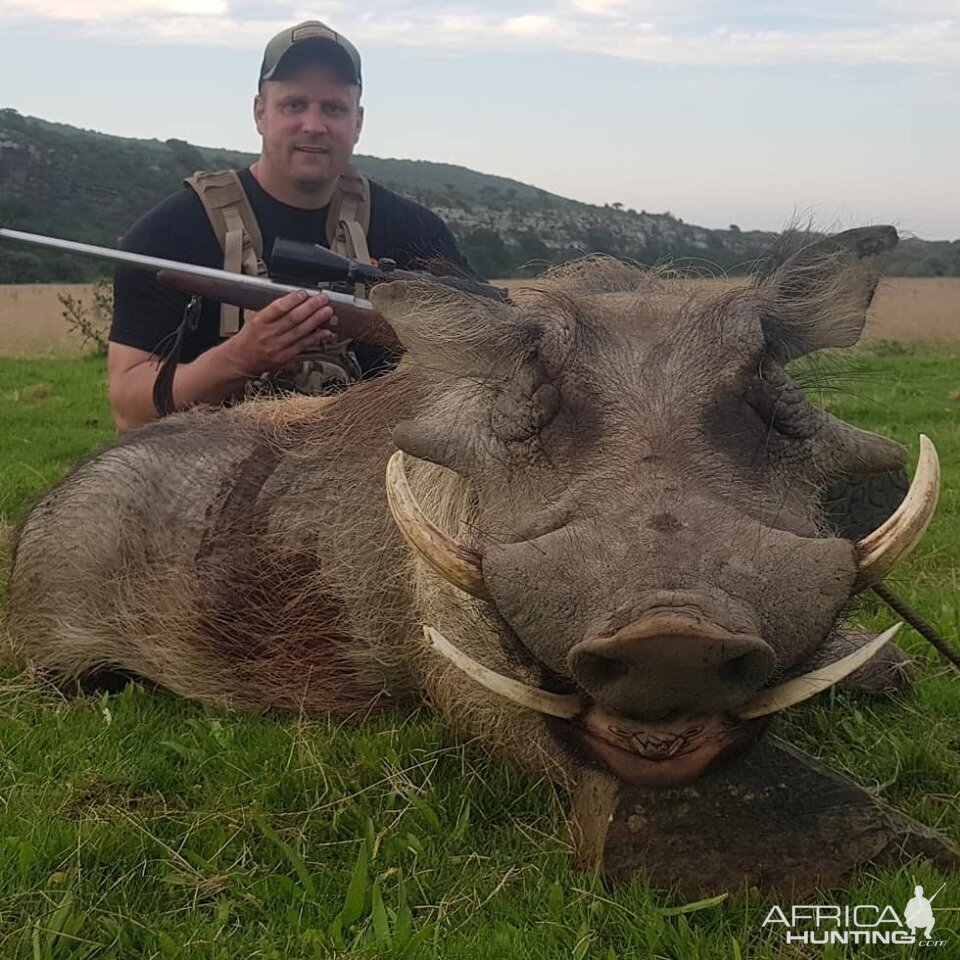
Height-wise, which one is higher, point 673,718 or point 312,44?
point 312,44

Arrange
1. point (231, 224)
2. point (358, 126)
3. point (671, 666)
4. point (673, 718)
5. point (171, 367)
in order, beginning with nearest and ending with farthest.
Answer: point (671, 666), point (673, 718), point (171, 367), point (231, 224), point (358, 126)

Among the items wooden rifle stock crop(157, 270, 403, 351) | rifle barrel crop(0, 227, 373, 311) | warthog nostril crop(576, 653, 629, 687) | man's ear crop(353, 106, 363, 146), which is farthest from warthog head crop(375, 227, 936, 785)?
man's ear crop(353, 106, 363, 146)

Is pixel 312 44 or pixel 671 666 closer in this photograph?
pixel 671 666

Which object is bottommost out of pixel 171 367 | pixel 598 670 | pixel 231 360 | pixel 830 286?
pixel 171 367

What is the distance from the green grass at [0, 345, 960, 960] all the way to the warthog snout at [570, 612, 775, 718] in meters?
0.50

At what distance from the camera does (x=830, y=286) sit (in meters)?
2.85

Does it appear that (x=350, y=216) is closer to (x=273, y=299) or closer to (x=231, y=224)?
(x=231, y=224)

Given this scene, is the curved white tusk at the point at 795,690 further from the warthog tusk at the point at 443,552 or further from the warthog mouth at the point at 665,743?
the warthog tusk at the point at 443,552

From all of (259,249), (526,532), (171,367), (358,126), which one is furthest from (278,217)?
(526,532)

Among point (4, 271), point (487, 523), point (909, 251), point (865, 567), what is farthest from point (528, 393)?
point (4, 271)

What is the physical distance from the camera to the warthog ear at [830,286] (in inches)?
112

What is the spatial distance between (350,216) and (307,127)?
17.8 inches

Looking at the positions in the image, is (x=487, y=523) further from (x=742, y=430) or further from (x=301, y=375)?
(x=301, y=375)

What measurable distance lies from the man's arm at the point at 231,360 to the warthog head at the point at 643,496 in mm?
1249
